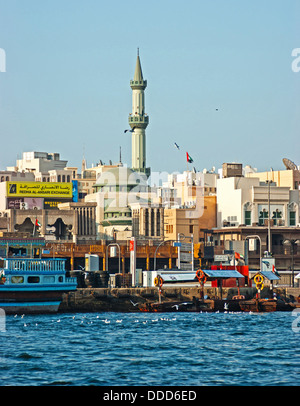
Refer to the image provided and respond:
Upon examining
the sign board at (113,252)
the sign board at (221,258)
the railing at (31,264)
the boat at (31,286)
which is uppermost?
the sign board at (113,252)

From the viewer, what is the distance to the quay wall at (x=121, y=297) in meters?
99.3

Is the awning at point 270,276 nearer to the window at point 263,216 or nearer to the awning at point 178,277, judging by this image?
the awning at point 178,277

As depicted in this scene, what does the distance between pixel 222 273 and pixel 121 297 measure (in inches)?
576

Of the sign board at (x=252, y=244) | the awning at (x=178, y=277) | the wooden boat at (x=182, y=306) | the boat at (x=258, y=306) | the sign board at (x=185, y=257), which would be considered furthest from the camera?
the sign board at (x=252, y=244)

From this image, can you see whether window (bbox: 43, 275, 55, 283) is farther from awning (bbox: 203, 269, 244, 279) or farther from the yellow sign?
the yellow sign

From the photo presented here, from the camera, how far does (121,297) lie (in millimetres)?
102438

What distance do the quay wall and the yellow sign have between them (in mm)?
71921

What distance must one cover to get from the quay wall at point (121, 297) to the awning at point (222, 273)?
2011 mm

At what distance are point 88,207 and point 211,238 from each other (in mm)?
28665

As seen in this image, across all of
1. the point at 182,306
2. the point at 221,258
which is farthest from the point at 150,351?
the point at 221,258

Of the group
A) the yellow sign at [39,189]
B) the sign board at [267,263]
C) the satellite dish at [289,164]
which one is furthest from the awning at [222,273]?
the yellow sign at [39,189]

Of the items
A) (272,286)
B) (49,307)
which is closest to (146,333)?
(49,307)

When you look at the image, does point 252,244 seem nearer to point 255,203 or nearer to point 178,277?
point 255,203

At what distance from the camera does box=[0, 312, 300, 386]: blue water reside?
4828 centimetres
